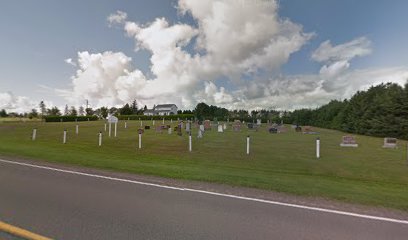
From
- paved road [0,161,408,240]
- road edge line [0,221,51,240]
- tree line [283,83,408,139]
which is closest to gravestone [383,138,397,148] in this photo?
tree line [283,83,408,139]

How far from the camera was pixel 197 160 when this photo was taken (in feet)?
46.1

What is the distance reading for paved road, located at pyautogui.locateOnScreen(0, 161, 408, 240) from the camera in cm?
447

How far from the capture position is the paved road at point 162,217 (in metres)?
4.47

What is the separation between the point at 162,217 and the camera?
517 cm

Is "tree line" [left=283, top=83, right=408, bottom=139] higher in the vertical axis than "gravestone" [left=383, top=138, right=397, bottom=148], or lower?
higher

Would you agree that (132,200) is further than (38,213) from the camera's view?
Yes

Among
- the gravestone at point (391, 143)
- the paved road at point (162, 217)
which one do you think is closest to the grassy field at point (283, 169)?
the paved road at point (162, 217)

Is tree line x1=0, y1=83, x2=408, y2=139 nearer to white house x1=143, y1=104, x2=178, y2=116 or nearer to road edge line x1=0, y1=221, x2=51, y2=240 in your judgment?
road edge line x1=0, y1=221, x2=51, y2=240

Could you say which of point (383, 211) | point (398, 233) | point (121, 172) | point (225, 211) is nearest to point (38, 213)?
point (225, 211)

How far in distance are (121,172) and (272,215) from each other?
6.26 meters

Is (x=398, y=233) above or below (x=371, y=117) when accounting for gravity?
below

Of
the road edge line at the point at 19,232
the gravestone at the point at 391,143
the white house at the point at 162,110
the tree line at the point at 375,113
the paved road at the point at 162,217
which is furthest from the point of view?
the white house at the point at 162,110

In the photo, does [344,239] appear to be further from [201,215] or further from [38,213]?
[38,213]

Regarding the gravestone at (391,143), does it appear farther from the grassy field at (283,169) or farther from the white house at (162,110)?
the white house at (162,110)
